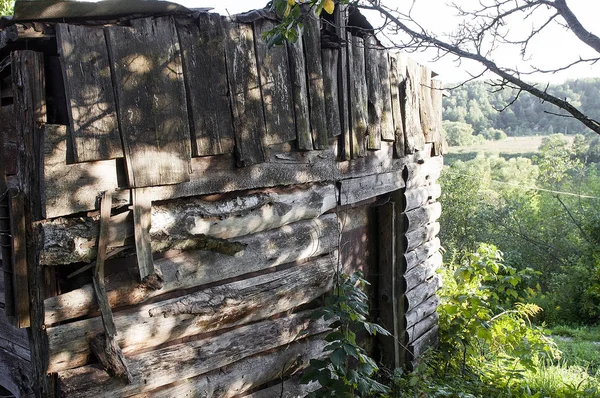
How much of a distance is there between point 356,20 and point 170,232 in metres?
2.71

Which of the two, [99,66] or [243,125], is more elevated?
[99,66]

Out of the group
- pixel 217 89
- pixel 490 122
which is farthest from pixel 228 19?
pixel 490 122

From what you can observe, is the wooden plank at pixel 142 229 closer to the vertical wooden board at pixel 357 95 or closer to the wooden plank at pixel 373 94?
the vertical wooden board at pixel 357 95

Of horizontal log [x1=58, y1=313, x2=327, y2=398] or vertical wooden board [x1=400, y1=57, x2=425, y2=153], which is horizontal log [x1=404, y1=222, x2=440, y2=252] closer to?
vertical wooden board [x1=400, y1=57, x2=425, y2=153]

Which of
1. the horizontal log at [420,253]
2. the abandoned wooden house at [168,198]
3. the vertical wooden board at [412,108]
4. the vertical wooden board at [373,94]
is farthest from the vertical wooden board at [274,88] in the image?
the horizontal log at [420,253]

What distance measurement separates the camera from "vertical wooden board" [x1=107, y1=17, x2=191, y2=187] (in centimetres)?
287

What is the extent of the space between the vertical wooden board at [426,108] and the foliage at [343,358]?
8.55 feet

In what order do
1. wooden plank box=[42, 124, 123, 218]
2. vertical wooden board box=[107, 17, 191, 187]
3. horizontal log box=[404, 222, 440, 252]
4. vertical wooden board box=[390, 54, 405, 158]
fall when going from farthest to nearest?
horizontal log box=[404, 222, 440, 252]
vertical wooden board box=[390, 54, 405, 158]
vertical wooden board box=[107, 17, 191, 187]
wooden plank box=[42, 124, 123, 218]

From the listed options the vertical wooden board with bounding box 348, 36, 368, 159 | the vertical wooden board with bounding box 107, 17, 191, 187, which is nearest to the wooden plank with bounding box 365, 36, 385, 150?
the vertical wooden board with bounding box 348, 36, 368, 159

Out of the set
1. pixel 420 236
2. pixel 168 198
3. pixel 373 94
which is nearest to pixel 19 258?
pixel 168 198

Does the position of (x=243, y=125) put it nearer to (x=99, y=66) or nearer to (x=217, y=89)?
(x=217, y=89)

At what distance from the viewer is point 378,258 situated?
18.8 feet

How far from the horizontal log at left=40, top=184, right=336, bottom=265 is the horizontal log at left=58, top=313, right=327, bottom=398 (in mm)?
595

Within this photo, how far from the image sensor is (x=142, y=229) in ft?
9.62
